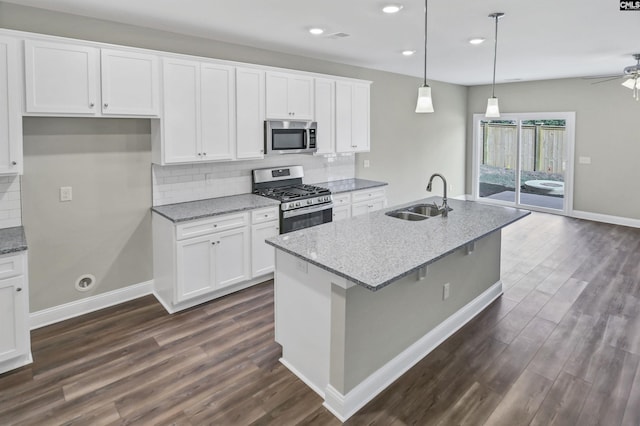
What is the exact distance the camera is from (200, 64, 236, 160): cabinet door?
391 cm

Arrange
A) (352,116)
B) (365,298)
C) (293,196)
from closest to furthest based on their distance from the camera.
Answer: (365,298)
(293,196)
(352,116)

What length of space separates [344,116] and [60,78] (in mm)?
3246

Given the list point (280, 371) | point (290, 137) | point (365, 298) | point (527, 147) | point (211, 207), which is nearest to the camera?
point (365, 298)

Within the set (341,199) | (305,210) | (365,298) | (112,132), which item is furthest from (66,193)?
(341,199)

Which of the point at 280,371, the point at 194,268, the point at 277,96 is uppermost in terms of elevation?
the point at 277,96

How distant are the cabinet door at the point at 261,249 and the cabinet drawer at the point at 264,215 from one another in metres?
0.04

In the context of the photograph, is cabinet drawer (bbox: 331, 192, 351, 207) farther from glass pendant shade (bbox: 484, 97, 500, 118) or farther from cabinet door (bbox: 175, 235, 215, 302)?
glass pendant shade (bbox: 484, 97, 500, 118)

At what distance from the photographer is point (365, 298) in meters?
2.45

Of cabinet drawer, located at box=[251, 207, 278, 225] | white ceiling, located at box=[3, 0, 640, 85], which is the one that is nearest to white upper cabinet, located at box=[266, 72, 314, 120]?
white ceiling, located at box=[3, 0, 640, 85]

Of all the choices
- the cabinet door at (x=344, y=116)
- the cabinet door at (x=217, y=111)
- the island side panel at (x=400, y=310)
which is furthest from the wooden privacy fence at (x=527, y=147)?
the cabinet door at (x=217, y=111)

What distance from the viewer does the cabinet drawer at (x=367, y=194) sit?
529 cm

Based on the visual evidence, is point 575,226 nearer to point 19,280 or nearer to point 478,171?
point 478,171

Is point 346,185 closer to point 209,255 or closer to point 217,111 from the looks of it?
point 217,111

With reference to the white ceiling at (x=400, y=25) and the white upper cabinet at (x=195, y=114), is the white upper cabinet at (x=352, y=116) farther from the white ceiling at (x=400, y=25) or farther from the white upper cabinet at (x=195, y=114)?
the white upper cabinet at (x=195, y=114)
